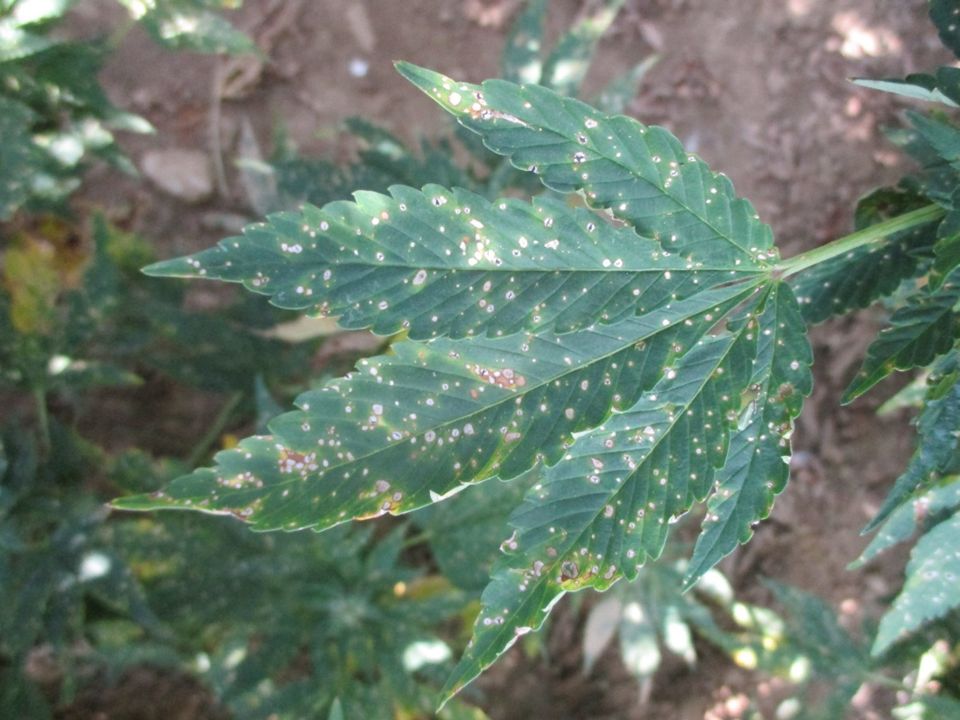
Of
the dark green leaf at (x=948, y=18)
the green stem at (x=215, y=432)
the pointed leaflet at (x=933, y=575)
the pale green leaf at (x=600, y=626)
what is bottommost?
the pale green leaf at (x=600, y=626)

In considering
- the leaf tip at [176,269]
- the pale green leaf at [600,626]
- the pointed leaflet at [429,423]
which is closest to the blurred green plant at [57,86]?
the leaf tip at [176,269]

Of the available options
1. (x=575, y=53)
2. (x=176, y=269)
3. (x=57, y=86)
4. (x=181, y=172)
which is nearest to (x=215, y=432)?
(x=181, y=172)

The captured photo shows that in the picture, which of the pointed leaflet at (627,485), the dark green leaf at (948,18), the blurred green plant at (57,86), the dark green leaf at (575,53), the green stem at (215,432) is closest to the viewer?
the pointed leaflet at (627,485)

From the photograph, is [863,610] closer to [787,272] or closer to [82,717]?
[787,272]

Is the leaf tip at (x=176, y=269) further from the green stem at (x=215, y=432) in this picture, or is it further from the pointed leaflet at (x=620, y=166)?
the green stem at (x=215, y=432)

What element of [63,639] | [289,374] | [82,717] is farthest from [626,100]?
[82,717]

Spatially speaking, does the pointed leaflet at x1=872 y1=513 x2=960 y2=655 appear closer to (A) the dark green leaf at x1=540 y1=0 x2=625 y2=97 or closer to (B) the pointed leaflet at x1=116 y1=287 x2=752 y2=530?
(B) the pointed leaflet at x1=116 y1=287 x2=752 y2=530

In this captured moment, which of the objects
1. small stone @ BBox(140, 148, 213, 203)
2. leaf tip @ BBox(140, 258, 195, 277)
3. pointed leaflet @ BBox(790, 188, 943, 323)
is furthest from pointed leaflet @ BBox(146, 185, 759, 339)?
small stone @ BBox(140, 148, 213, 203)
